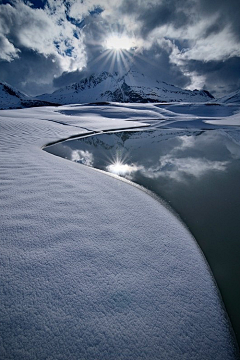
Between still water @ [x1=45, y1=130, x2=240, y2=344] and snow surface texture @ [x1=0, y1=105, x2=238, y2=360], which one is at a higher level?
still water @ [x1=45, y1=130, x2=240, y2=344]

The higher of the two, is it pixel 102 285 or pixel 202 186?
pixel 202 186

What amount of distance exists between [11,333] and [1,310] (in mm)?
158

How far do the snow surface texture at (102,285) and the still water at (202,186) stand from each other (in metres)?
0.18

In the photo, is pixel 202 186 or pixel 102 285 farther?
pixel 202 186

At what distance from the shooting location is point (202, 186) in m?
3.03

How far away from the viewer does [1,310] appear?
3.16 ft

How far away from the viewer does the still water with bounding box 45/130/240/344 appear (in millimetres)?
1560

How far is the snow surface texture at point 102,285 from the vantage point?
0.91 metres

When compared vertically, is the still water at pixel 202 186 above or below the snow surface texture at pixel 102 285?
above

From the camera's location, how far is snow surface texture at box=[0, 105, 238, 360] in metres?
0.91

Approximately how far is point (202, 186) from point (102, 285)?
8.34ft

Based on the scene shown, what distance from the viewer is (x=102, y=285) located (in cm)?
119

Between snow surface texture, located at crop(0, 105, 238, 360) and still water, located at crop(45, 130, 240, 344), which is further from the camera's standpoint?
still water, located at crop(45, 130, 240, 344)

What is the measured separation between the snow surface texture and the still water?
179mm
